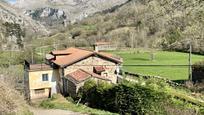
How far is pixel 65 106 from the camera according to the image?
105ft


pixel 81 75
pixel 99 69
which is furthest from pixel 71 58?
pixel 81 75

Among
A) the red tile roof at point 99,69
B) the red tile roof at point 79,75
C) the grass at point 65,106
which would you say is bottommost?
the grass at point 65,106

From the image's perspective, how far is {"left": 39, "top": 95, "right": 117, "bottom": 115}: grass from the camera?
29017 mm

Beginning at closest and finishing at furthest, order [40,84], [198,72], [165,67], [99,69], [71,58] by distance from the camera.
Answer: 1. [198,72]
2. [40,84]
3. [99,69]
4. [71,58]
5. [165,67]

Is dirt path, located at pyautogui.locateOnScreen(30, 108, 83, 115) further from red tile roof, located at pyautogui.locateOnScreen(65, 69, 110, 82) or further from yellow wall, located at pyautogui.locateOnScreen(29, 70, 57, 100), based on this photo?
yellow wall, located at pyautogui.locateOnScreen(29, 70, 57, 100)

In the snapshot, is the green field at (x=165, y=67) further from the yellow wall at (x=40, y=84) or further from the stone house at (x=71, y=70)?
the yellow wall at (x=40, y=84)

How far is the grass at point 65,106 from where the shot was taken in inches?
1142

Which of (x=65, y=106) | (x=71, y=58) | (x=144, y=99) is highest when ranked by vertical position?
(x=71, y=58)

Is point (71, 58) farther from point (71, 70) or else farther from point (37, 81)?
point (37, 81)

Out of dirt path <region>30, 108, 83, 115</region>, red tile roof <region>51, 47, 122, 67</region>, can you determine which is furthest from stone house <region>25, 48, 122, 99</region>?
dirt path <region>30, 108, 83, 115</region>

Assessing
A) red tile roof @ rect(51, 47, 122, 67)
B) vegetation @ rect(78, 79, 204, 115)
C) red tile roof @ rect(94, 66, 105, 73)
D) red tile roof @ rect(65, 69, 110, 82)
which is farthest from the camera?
red tile roof @ rect(94, 66, 105, 73)

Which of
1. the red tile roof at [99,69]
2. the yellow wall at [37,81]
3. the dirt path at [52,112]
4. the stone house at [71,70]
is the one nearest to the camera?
the dirt path at [52,112]

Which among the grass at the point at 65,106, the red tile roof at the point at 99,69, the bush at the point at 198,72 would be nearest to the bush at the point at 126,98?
the grass at the point at 65,106

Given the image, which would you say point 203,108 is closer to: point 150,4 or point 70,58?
point 150,4
